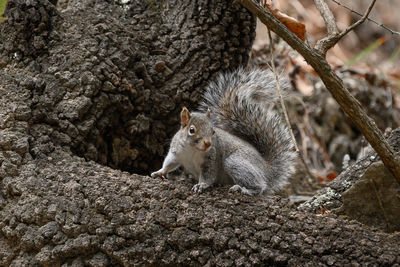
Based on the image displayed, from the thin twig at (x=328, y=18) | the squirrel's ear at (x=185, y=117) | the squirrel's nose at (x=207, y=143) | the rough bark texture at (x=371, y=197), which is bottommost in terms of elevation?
the rough bark texture at (x=371, y=197)

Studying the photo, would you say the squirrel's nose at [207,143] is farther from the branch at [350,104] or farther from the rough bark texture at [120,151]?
the branch at [350,104]

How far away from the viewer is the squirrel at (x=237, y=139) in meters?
2.52

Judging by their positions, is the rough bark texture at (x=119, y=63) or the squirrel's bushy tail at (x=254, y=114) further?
the squirrel's bushy tail at (x=254, y=114)

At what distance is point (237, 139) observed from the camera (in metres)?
2.79

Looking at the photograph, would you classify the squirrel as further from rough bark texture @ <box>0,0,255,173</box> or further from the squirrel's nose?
rough bark texture @ <box>0,0,255,173</box>

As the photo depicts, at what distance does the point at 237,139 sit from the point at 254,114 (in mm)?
175

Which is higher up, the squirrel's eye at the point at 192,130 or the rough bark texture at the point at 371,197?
the squirrel's eye at the point at 192,130

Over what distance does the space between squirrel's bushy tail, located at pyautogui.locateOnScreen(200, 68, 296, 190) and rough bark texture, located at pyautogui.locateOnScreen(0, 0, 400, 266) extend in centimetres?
14

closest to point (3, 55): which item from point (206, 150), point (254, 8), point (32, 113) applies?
point (32, 113)

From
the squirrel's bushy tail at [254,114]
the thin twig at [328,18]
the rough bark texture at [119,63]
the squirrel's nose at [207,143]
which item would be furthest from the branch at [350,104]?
the rough bark texture at [119,63]

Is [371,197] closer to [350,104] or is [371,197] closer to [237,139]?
[350,104]

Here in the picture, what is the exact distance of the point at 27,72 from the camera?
2.51 metres

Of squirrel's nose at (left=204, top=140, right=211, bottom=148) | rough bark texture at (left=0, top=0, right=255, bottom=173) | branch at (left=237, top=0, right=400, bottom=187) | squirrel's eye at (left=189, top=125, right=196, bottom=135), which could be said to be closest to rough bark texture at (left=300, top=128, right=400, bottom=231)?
branch at (left=237, top=0, right=400, bottom=187)

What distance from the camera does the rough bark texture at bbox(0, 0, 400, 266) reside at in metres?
1.85
